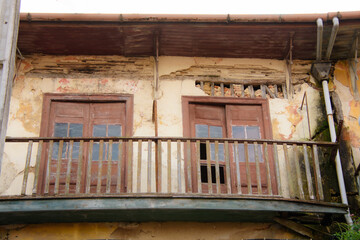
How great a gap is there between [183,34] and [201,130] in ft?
5.58

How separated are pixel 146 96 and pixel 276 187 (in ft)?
8.99

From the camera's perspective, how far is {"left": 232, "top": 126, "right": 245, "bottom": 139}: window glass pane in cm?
1022

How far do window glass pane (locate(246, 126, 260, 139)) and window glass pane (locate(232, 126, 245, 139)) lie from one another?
87 mm

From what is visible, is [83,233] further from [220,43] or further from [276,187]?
[220,43]

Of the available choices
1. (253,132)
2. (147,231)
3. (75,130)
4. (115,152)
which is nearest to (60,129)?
(75,130)

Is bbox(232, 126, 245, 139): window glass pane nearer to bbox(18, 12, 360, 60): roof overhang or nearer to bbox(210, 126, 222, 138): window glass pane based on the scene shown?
bbox(210, 126, 222, 138): window glass pane

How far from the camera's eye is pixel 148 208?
28.0 ft

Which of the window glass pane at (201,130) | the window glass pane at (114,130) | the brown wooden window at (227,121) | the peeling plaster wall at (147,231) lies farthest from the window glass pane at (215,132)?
the peeling plaster wall at (147,231)

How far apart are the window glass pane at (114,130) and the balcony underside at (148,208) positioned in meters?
1.66

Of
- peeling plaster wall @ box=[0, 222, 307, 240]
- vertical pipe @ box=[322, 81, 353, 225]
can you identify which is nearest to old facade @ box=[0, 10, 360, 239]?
peeling plaster wall @ box=[0, 222, 307, 240]

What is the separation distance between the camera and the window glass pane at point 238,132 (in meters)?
10.2

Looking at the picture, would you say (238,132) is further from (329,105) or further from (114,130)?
(114,130)

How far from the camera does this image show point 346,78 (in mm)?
10766

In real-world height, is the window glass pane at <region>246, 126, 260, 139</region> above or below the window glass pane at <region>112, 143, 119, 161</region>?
above
